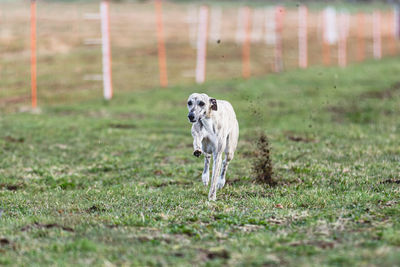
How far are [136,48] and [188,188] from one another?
34.3 m

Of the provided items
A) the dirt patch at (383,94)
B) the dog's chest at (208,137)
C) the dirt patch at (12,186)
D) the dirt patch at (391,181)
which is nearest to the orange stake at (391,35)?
the dirt patch at (383,94)

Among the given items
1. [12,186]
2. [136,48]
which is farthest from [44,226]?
[136,48]

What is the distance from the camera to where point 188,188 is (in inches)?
500

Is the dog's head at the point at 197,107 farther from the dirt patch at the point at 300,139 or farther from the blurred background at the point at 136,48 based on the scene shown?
the dirt patch at the point at 300,139

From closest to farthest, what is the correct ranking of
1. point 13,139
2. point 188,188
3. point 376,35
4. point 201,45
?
point 188,188
point 13,139
point 201,45
point 376,35

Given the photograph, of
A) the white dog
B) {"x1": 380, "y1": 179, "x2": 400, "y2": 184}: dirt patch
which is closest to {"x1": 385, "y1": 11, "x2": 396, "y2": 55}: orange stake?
{"x1": 380, "y1": 179, "x2": 400, "y2": 184}: dirt patch

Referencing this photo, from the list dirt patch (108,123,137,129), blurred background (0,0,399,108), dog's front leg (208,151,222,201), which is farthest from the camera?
blurred background (0,0,399,108)

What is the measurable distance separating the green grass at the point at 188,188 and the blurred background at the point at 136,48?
3.89 metres

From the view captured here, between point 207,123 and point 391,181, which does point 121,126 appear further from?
point 207,123

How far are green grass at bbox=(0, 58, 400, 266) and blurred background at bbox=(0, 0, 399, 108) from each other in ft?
12.8

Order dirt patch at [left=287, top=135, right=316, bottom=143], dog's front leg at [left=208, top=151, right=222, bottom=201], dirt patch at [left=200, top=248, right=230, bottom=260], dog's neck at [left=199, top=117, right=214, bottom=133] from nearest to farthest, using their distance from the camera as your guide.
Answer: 1. dirt patch at [left=200, top=248, right=230, bottom=260]
2. dog's neck at [left=199, top=117, right=214, bottom=133]
3. dog's front leg at [left=208, top=151, right=222, bottom=201]
4. dirt patch at [left=287, top=135, right=316, bottom=143]

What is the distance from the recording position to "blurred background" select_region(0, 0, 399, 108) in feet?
103

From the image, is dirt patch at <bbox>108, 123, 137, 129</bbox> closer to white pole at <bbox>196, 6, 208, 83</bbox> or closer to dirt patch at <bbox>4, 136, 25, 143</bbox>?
dirt patch at <bbox>4, 136, 25, 143</bbox>

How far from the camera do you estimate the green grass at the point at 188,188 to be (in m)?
7.72
